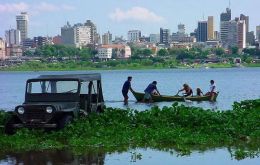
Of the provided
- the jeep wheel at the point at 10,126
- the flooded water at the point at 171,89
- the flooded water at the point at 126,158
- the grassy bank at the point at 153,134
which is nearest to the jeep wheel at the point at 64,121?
the grassy bank at the point at 153,134

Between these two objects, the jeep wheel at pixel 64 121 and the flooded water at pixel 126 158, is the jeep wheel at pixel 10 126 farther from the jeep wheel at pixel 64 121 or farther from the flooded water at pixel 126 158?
the flooded water at pixel 126 158

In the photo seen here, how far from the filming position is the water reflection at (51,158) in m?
16.3

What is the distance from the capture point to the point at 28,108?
65.4ft

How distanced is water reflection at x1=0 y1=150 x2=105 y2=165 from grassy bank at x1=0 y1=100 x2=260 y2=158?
29.7 inches

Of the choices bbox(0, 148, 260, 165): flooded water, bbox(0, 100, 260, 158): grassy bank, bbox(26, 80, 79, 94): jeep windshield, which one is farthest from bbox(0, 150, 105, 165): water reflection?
bbox(26, 80, 79, 94): jeep windshield

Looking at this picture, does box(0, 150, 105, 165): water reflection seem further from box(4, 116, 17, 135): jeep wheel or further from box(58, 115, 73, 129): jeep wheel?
box(4, 116, 17, 135): jeep wheel

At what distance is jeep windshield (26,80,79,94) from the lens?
21578mm

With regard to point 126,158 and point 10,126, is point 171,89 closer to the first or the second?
point 10,126

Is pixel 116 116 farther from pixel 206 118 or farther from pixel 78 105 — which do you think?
pixel 206 118

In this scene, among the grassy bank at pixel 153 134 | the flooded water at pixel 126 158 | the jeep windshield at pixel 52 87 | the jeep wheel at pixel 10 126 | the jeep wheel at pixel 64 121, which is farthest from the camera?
the jeep windshield at pixel 52 87

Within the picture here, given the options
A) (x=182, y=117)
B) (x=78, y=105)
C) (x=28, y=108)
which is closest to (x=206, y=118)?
(x=182, y=117)

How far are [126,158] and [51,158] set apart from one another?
187cm

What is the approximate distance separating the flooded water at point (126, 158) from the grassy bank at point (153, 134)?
1.79ft

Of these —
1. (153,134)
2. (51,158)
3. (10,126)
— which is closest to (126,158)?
(51,158)
